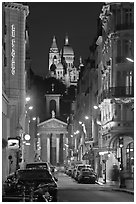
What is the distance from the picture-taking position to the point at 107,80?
63.8 meters

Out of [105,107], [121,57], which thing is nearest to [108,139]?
[105,107]

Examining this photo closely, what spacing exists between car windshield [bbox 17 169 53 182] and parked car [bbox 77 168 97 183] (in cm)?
2986

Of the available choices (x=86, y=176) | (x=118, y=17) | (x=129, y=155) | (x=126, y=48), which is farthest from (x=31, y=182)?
(x=118, y=17)

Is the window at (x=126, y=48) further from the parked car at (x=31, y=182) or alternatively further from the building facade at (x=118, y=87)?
the parked car at (x=31, y=182)

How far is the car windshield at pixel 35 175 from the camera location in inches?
A: 892

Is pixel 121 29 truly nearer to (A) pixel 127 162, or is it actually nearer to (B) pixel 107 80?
(B) pixel 107 80

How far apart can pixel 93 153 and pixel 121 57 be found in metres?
27.0

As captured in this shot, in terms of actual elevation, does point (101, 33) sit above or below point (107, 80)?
above

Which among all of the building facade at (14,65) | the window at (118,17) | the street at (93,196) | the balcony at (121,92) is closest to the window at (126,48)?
the window at (118,17)

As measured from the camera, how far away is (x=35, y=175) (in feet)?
75.9

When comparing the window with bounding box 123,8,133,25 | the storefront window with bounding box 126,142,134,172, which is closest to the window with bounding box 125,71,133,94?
the storefront window with bounding box 126,142,134,172

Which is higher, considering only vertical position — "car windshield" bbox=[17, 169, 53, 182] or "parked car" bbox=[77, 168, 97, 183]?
"car windshield" bbox=[17, 169, 53, 182]

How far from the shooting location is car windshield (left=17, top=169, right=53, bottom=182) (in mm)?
22656

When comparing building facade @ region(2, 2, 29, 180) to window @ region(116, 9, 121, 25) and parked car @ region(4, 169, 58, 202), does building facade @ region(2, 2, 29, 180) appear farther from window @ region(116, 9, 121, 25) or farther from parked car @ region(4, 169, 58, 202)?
parked car @ region(4, 169, 58, 202)
